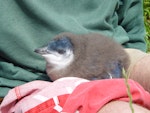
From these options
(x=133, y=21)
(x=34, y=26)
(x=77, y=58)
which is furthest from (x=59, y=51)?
(x=133, y=21)

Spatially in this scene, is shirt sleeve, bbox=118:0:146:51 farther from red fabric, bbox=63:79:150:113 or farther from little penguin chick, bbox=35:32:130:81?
red fabric, bbox=63:79:150:113

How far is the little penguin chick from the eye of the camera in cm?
153

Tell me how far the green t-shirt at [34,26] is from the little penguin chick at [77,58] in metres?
0.12

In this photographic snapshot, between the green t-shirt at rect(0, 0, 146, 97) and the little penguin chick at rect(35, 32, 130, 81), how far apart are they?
122mm

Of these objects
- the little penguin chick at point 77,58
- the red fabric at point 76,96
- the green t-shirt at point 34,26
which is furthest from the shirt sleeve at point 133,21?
the red fabric at point 76,96

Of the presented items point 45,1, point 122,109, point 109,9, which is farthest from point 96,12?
point 122,109

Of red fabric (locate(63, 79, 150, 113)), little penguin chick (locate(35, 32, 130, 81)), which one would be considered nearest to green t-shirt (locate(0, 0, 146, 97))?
little penguin chick (locate(35, 32, 130, 81))

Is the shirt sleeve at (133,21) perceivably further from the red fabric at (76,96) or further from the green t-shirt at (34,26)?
the red fabric at (76,96)

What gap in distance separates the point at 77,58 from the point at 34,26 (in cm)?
27

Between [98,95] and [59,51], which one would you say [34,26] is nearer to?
[59,51]

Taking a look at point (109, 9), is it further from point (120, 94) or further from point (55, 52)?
point (120, 94)

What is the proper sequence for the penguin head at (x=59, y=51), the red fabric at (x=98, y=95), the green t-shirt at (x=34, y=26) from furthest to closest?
the green t-shirt at (x=34, y=26) → the penguin head at (x=59, y=51) → the red fabric at (x=98, y=95)

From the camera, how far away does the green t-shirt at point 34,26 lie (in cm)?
164

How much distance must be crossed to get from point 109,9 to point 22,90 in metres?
0.65
